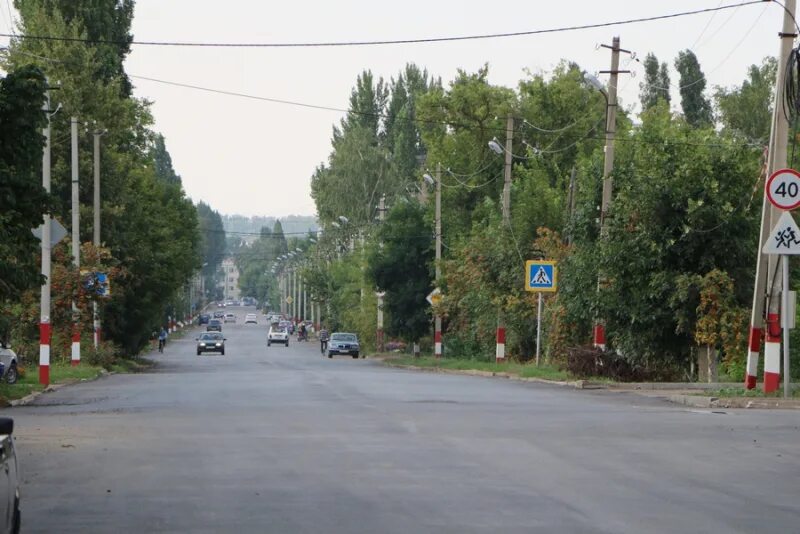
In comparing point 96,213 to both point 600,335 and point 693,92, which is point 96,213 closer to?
point 600,335

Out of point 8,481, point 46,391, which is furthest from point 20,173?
point 8,481

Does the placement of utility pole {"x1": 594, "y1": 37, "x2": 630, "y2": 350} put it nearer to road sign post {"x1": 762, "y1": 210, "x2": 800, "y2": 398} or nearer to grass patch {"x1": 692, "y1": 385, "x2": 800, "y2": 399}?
grass patch {"x1": 692, "y1": 385, "x2": 800, "y2": 399}

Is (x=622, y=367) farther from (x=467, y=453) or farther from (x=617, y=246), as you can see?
(x=467, y=453)

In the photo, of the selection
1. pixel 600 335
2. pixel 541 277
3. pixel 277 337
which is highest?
pixel 541 277

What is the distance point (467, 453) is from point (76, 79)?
2186 inches

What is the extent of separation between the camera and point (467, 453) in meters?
16.7

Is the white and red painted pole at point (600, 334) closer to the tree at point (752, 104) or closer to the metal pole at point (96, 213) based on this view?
the metal pole at point (96, 213)

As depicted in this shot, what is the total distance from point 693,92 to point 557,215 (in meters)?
43.8

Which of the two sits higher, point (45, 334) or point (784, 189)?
point (784, 189)

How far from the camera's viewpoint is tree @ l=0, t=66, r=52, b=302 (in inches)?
984

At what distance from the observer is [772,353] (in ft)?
92.0

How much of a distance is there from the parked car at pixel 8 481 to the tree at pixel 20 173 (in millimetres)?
16273

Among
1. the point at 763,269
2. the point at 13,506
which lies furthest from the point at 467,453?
the point at 763,269

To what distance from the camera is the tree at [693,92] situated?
9962 cm
